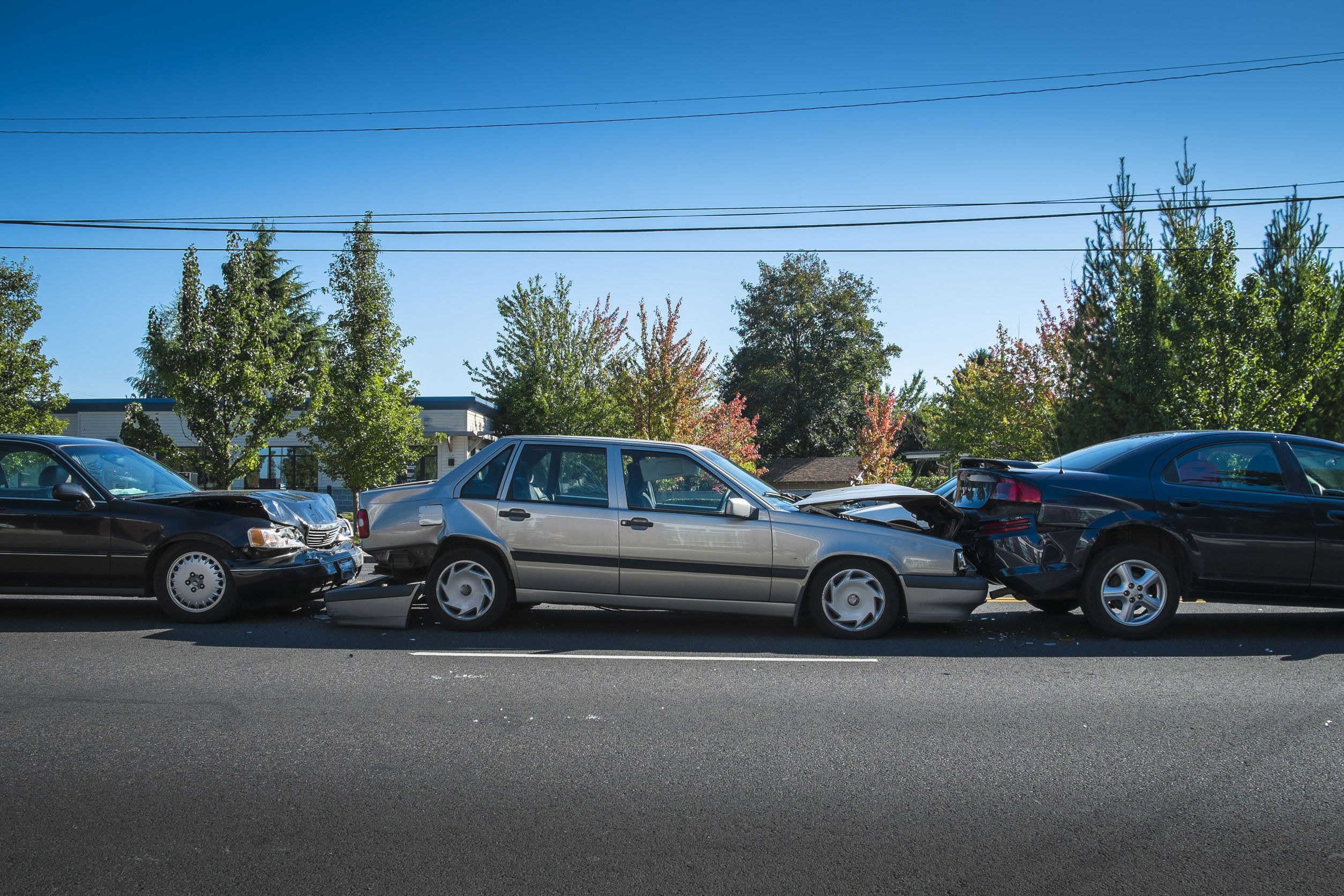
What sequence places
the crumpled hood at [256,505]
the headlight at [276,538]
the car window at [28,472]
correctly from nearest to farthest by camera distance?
the headlight at [276,538] < the car window at [28,472] < the crumpled hood at [256,505]

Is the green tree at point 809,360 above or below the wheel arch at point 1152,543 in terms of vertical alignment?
above

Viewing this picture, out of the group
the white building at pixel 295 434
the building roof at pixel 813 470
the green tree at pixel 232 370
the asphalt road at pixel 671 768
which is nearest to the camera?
the asphalt road at pixel 671 768

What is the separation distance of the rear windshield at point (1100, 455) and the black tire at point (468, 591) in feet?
15.5

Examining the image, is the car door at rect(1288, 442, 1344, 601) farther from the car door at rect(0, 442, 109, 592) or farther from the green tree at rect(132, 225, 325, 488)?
the green tree at rect(132, 225, 325, 488)

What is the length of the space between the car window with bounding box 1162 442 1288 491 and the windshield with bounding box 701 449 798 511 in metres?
3.08

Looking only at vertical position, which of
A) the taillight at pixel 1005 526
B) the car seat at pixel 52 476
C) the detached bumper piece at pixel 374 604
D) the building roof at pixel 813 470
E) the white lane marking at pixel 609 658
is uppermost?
the building roof at pixel 813 470

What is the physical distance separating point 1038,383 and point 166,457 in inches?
1080

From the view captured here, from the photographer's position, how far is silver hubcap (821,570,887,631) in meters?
7.22

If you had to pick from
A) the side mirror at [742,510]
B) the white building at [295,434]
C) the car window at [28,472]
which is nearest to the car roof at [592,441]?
the side mirror at [742,510]

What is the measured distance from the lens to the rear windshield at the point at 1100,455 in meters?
7.59

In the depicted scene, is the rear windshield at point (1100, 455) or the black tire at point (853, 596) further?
the rear windshield at point (1100, 455)

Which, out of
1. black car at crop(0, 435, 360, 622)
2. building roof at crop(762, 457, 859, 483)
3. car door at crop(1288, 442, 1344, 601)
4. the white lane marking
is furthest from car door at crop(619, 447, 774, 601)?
building roof at crop(762, 457, 859, 483)

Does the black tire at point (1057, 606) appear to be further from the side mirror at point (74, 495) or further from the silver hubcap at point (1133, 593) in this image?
the side mirror at point (74, 495)

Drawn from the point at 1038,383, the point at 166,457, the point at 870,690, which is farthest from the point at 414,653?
the point at 1038,383
